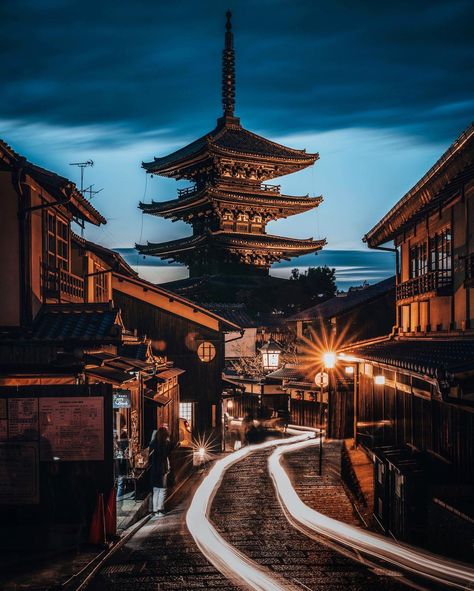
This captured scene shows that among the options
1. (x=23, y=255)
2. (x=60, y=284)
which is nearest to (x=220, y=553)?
(x=23, y=255)

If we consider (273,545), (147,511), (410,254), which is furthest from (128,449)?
(410,254)

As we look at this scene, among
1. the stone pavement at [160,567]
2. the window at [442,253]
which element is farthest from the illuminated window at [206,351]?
the stone pavement at [160,567]

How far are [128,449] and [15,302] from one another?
13.9 feet

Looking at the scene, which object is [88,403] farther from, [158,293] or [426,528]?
[158,293]

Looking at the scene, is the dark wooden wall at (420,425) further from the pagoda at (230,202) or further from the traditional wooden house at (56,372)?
the pagoda at (230,202)

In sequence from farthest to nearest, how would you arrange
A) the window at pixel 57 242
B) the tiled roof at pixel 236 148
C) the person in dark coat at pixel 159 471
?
1. the tiled roof at pixel 236 148
2. the window at pixel 57 242
3. the person in dark coat at pixel 159 471

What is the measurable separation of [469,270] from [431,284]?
3182mm

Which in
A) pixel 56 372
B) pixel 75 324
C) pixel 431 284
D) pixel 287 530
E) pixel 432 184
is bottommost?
pixel 287 530

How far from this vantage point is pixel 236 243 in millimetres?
53438

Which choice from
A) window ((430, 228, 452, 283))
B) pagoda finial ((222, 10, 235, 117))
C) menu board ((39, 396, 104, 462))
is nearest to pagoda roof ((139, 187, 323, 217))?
pagoda finial ((222, 10, 235, 117))

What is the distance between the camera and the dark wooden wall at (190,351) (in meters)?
31.7

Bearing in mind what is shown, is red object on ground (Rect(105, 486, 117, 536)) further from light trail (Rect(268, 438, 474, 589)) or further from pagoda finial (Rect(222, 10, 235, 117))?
pagoda finial (Rect(222, 10, 235, 117))

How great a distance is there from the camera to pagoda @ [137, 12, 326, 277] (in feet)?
172

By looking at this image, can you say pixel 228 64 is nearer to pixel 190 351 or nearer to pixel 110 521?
pixel 190 351
